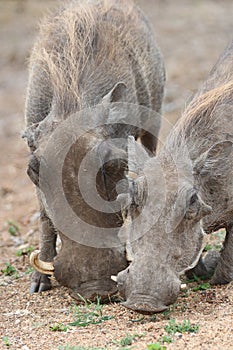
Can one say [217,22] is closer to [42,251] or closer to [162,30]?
[162,30]

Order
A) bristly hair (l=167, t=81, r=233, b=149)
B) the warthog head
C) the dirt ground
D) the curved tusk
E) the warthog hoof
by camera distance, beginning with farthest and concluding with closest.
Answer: the warthog hoof, the curved tusk, bristly hair (l=167, t=81, r=233, b=149), the warthog head, the dirt ground

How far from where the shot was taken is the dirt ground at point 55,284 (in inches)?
Answer: 175

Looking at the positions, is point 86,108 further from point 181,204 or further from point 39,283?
point 39,283

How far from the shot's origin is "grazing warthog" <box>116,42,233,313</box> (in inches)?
182

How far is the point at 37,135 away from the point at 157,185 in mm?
1106

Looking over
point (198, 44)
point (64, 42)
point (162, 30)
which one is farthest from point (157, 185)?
point (162, 30)

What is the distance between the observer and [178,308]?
494cm

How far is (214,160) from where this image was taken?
205 inches

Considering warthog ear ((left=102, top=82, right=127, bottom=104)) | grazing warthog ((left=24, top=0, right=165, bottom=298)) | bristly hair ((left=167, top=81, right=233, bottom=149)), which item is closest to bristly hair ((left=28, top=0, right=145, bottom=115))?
A: grazing warthog ((left=24, top=0, right=165, bottom=298))

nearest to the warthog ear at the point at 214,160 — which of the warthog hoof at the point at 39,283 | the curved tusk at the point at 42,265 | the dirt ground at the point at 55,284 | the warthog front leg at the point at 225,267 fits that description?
the warthog front leg at the point at 225,267

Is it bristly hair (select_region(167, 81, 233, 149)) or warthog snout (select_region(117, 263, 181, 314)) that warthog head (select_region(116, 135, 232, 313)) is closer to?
warthog snout (select_region(117, 263, 181, 314))

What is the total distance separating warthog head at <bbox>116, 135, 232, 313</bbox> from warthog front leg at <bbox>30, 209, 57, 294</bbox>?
3.11ft

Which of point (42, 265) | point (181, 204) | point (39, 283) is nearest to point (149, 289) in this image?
point (181, 204)

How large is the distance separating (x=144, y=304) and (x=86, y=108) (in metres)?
1.65
